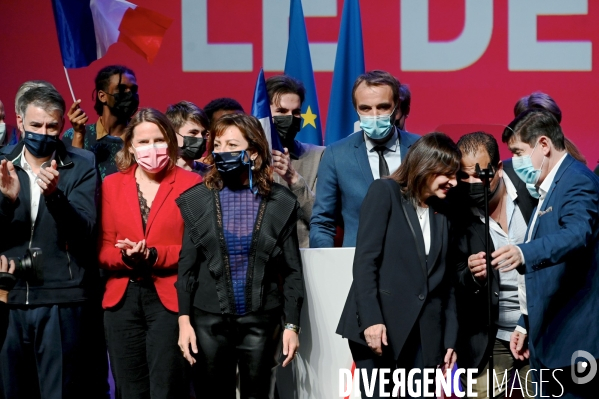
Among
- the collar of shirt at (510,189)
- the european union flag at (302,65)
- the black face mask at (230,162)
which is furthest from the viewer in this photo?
the european union flag at (302,65)

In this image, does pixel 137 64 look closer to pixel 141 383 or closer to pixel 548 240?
pixel 141 383

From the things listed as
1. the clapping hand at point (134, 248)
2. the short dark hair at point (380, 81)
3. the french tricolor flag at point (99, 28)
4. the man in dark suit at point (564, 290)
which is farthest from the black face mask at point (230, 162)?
the french tricolor flag at point (99, 28)

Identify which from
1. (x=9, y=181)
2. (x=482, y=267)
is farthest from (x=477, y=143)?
(x=9, y=181)

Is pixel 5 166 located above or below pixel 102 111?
below

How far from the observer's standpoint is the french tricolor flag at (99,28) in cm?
531

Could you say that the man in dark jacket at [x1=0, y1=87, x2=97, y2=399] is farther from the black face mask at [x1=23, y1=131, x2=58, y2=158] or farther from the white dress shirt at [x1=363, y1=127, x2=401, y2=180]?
the white dress shirt at [x1=363, y1=127, x2=401, y2=180]

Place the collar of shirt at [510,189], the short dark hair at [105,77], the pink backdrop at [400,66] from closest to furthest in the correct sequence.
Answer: the collar of shirt at [510,189], the short dark hair at [105,77], the pink backdrop at [400,66]

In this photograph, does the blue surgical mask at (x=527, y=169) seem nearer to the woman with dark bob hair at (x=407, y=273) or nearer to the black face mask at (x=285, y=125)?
the woman with dark bob hair at (x=407, y=273)

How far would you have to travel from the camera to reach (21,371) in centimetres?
413

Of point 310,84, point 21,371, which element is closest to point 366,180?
point 21,371

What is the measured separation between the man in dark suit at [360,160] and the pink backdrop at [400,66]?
2520 millimetres

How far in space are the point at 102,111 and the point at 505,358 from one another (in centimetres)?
264

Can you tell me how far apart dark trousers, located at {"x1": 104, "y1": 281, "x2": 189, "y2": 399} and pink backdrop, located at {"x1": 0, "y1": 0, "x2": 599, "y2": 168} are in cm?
324

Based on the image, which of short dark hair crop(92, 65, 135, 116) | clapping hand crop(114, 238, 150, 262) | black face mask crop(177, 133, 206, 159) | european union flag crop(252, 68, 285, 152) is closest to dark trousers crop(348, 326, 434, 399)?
clapping hand crop(114, 238, 150, 262)
